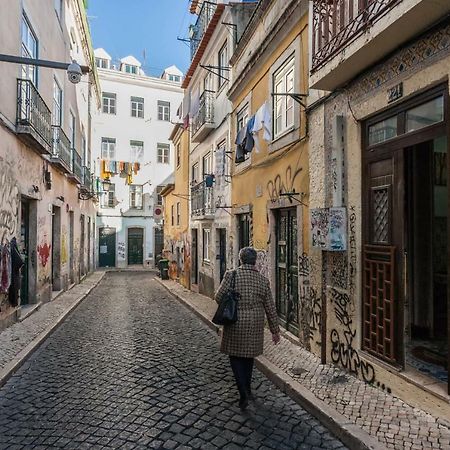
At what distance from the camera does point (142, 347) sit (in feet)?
22.9

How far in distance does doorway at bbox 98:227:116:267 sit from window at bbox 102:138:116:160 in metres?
5.27

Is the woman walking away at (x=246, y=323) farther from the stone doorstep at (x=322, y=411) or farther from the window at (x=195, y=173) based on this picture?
the window at (x=195, y=173)

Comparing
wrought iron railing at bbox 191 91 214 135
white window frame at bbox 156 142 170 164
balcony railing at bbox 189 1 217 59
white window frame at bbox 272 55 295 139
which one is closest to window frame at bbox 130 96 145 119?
white window frame at bbox 156 142 170 164

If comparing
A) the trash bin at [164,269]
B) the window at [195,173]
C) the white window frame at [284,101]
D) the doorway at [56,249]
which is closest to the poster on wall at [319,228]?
the white window frame at [284,101]

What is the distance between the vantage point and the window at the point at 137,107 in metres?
31.6

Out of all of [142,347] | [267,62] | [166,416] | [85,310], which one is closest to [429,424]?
[166,416]

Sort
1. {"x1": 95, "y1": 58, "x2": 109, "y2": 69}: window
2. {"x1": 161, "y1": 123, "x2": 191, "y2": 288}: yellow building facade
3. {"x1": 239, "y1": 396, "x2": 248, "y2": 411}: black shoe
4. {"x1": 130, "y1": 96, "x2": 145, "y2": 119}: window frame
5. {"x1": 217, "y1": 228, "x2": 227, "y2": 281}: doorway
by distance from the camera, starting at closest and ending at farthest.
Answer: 1. {"x1": 239, "y1": 396, "x2": 248, "y2": 411}: black shoe
2. {"x1": 217, "y1": 228, "x2": 227, "y2": 281}: doorway
3. {"x1": 161, "y1": 123, "x2": 191, "y2": 288}: yellow building facade
4. {"x1": 130, "y1": 96, "x2": 145, "y2": 119}: window frame
5. {"x1": 95, "y1": 58, "x2": 109, "y2": 69}: window

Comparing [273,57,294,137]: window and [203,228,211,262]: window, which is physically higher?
[273,57,294,137]: window

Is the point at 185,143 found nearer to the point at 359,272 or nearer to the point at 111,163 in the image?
the point at 111,163

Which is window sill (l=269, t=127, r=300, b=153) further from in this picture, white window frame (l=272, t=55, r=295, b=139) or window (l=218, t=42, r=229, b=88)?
window (l=218, t=42, r=229, b=88)

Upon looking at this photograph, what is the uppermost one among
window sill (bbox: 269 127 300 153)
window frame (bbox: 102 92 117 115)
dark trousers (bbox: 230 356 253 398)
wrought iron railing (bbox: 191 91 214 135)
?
window frame (bbox: 102 92 117 115)

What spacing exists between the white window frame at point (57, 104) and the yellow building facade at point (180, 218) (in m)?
5.52

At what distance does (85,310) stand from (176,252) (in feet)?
29.0

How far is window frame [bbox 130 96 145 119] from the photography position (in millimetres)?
31547
